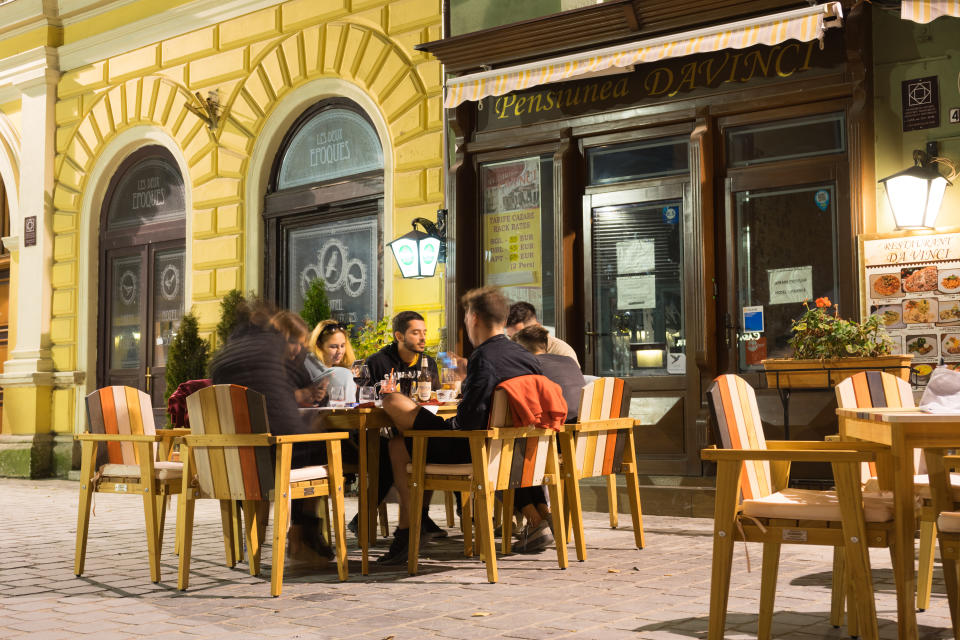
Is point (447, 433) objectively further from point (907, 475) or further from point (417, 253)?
point (417, 253)

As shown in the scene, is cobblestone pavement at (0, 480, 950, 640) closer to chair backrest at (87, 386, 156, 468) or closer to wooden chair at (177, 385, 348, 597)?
wooden chair at (177, 385, 348, 597)

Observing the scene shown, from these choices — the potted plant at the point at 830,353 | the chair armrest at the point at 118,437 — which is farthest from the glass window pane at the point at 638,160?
the chair armrest at the point at 118,437

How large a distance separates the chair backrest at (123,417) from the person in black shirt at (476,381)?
136 cm

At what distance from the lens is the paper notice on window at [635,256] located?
9.51 meters

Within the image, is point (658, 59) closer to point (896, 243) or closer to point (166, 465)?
point (896, 243)

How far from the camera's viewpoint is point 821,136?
8.62m

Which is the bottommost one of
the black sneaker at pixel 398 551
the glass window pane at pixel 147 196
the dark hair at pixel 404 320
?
the black sneaker at pixel 398 551

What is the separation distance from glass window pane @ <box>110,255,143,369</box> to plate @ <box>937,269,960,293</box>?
9.68m

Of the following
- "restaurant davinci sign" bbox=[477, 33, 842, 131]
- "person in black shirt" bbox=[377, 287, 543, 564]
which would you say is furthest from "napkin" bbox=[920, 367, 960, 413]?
"restaurant davinci sign" bbox=[477, 33, 842, 131]

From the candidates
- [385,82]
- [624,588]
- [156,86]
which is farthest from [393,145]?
[624,588]

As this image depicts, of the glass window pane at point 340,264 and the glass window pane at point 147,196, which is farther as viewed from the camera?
the glass window pane at point 147,196

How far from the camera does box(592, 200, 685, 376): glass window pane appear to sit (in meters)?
9.37

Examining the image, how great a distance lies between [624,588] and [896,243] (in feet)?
13.4

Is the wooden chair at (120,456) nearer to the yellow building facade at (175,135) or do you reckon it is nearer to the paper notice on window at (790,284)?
the yellow building facade at (175,135)
